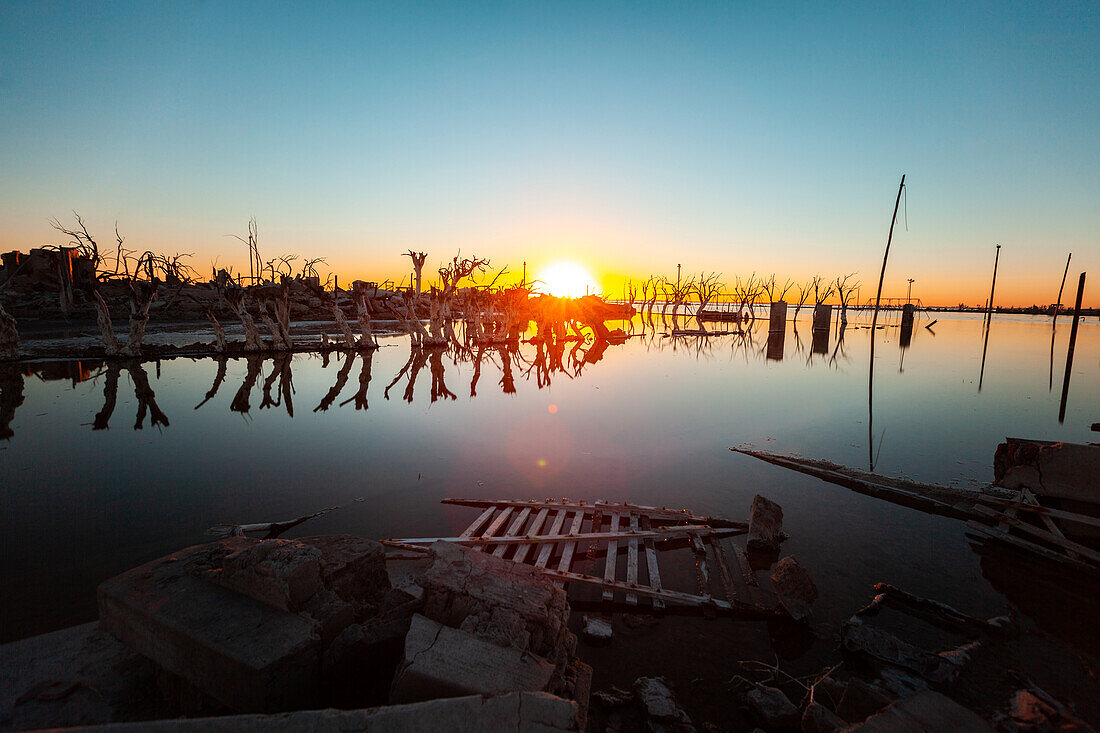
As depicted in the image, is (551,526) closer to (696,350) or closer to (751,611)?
(751,611)

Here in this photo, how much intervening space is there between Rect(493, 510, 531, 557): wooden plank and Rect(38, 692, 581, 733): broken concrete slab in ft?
11.0

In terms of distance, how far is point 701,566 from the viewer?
17.6 ft

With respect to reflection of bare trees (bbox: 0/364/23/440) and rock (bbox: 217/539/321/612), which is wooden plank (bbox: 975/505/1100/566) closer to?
rock (bbox: 217/539/321/612)

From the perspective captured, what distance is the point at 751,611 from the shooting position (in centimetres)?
453

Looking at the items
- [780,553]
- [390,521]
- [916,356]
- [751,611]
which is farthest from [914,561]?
[916,356]

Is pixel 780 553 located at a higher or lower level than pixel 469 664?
lower

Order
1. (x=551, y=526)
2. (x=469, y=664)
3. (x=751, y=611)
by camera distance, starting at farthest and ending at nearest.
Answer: (x=551, y=526) → (x=751, y=611) → (x=469, y=664)

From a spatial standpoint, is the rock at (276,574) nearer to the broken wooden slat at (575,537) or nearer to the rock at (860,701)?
the broken wooden slat at (575,537)

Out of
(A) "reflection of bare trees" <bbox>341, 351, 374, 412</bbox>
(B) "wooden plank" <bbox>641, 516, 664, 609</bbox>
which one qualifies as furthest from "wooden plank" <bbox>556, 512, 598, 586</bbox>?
(A) "reflection of bare trees" <bbox>341, 351, 374, 412</bbox>

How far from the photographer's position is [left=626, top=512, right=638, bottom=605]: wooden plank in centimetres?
468

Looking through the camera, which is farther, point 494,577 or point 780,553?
point 780,553

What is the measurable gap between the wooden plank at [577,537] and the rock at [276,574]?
7.06ft

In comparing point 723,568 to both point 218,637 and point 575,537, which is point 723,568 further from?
point 218,637

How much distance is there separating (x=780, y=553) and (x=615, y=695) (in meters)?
3.46
